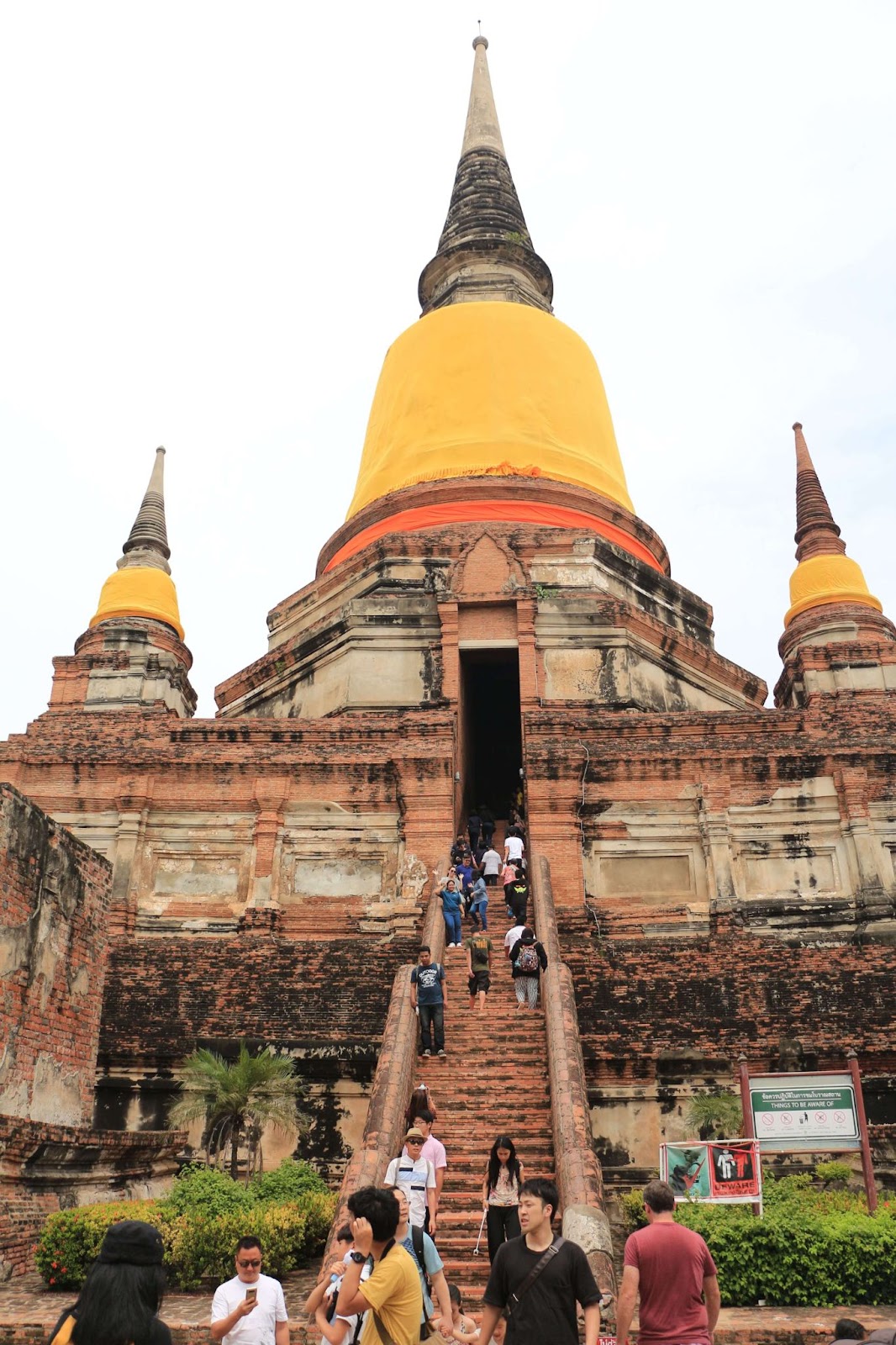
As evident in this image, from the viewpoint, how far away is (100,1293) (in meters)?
3.57

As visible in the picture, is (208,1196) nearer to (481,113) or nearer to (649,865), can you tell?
(649,865)

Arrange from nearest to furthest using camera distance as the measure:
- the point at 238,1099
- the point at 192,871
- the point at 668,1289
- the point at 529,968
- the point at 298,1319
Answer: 1. the point at 668,1289
2. the point at 298,1319
3. the point at 238,1099
4. the point at 529,968
5. the point at 192,871

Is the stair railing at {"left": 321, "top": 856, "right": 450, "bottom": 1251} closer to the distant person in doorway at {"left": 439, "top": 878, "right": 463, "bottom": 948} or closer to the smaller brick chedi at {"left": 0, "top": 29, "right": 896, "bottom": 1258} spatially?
the smaller brick chedi at {"left": 0, "top": 29, "right": 896, "bottom": 1258}

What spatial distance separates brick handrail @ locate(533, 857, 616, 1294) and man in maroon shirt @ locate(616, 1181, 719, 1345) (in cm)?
221

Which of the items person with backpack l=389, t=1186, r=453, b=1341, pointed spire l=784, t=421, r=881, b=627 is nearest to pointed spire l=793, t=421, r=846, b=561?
pointed spire l=784, t=421, r=881, b=627

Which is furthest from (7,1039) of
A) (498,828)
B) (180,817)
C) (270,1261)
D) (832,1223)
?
(498,828)

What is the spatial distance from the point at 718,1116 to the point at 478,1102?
2.61 m

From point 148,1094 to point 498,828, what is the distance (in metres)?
9.36

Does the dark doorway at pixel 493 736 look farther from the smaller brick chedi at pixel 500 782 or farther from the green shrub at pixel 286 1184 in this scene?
the green shrub at pixel 286 1184

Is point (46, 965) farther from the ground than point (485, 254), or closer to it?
closer to it

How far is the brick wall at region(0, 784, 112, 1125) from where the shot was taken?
10.8 m

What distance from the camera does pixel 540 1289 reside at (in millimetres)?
4488

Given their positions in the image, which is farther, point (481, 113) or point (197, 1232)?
point (481, 113)

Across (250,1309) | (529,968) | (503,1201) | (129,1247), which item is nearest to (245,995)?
(529,968)
